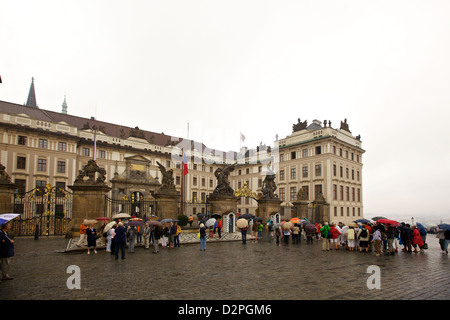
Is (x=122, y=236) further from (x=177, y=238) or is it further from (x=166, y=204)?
(x=166, y=204)

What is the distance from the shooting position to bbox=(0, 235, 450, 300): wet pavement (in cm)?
713

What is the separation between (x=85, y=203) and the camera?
18062 mm

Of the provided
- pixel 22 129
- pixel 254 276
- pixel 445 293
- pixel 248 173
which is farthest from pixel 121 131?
pixel 445 293

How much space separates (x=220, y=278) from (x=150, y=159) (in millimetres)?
51962

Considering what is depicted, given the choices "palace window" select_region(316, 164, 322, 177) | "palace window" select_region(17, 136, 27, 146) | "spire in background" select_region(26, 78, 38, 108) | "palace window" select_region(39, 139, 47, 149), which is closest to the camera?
"palace window" select_region(17, 136, 27, 146)

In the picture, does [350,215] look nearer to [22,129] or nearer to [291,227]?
[291,227]

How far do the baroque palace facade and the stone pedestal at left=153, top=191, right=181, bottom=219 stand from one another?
62.6 ft

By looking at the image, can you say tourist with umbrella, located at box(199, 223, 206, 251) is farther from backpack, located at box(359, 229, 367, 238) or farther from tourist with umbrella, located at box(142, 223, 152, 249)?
backpack, located at box(359, 229, 367, 238)

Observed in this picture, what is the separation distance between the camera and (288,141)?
59.0 metres

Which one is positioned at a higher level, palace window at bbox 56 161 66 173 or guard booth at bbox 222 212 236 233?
palace window at bbox 56 161 66 173

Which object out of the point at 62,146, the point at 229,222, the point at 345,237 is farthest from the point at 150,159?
the point at 345,237

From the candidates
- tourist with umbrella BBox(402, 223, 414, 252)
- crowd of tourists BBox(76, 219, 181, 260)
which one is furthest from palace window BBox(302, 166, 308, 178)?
crowd of tourists BBox(76, 219, 181, 260)
